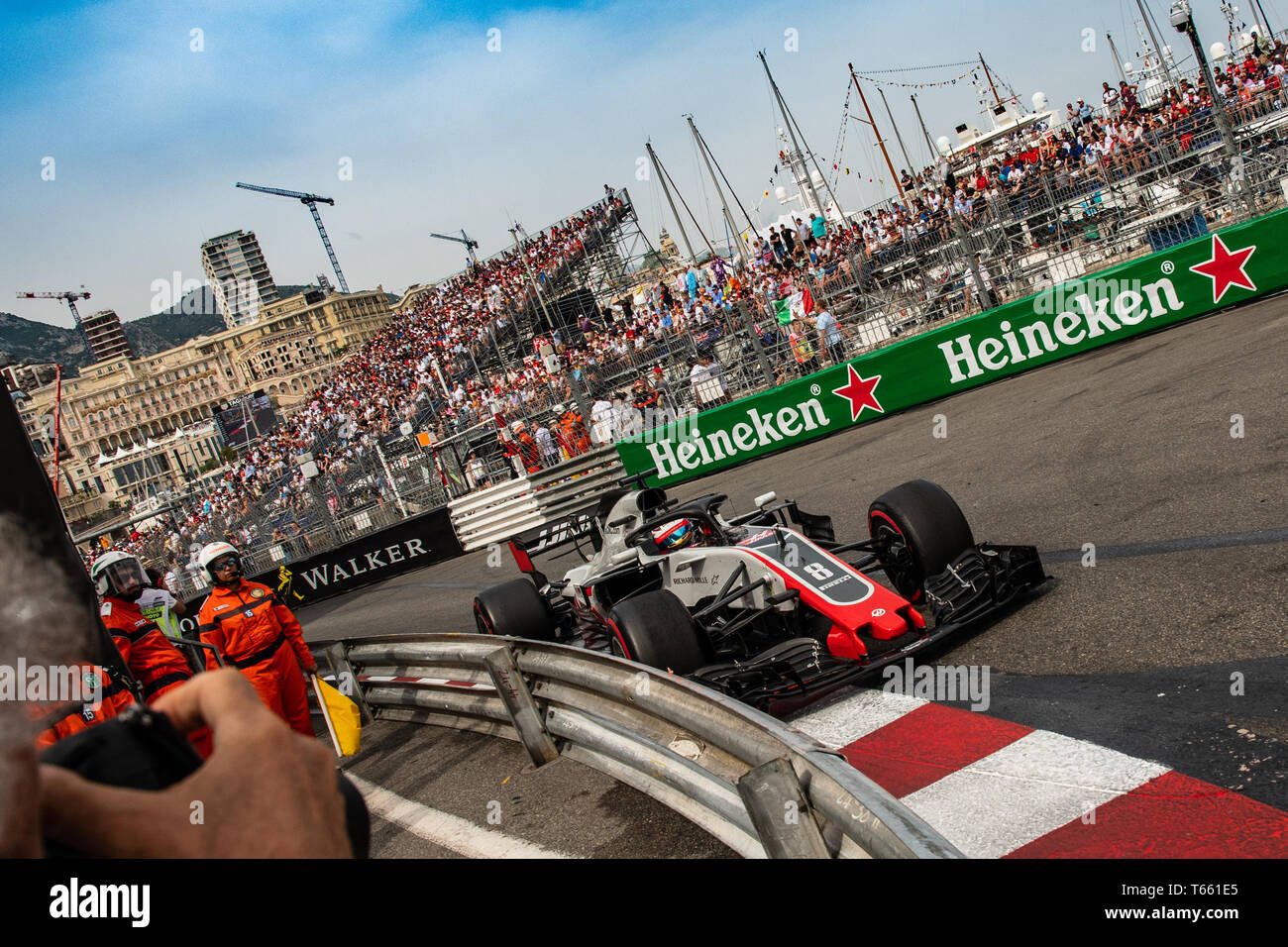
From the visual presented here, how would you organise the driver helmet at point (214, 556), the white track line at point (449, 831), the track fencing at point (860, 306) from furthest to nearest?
the track fencing at point (860, 306) → the driver helmet at point (214, 556) → the white track line at point (449, 831)

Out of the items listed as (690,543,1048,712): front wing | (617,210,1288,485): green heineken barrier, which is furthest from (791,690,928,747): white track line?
(617,210,1288,485): green heineken barrier

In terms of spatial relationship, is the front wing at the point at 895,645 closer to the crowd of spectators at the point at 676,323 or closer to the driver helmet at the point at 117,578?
the driver helmet at the point at 117,578

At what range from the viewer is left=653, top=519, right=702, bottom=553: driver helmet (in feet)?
23.7

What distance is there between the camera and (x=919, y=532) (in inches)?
244

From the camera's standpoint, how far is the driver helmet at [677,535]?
23.7 ft

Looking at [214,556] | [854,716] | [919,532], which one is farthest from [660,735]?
[214,556]

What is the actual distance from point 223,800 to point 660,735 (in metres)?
3.47

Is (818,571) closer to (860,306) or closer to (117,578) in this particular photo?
(117,578)

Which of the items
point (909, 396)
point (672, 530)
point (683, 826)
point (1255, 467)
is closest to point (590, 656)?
point (683, 826)

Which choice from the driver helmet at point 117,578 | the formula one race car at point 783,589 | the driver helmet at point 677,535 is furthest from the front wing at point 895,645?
the driver helmet at point 117,578

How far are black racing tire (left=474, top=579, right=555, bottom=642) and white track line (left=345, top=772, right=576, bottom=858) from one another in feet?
7.32

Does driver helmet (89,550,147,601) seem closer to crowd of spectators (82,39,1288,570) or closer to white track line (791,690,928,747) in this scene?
white track line (791,690,928,747)

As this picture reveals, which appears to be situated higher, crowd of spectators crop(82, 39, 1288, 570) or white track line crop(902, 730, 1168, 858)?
crowd of spectators crop(82, 39, 1288, 570)

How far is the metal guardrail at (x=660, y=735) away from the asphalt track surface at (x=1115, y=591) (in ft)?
0.67
